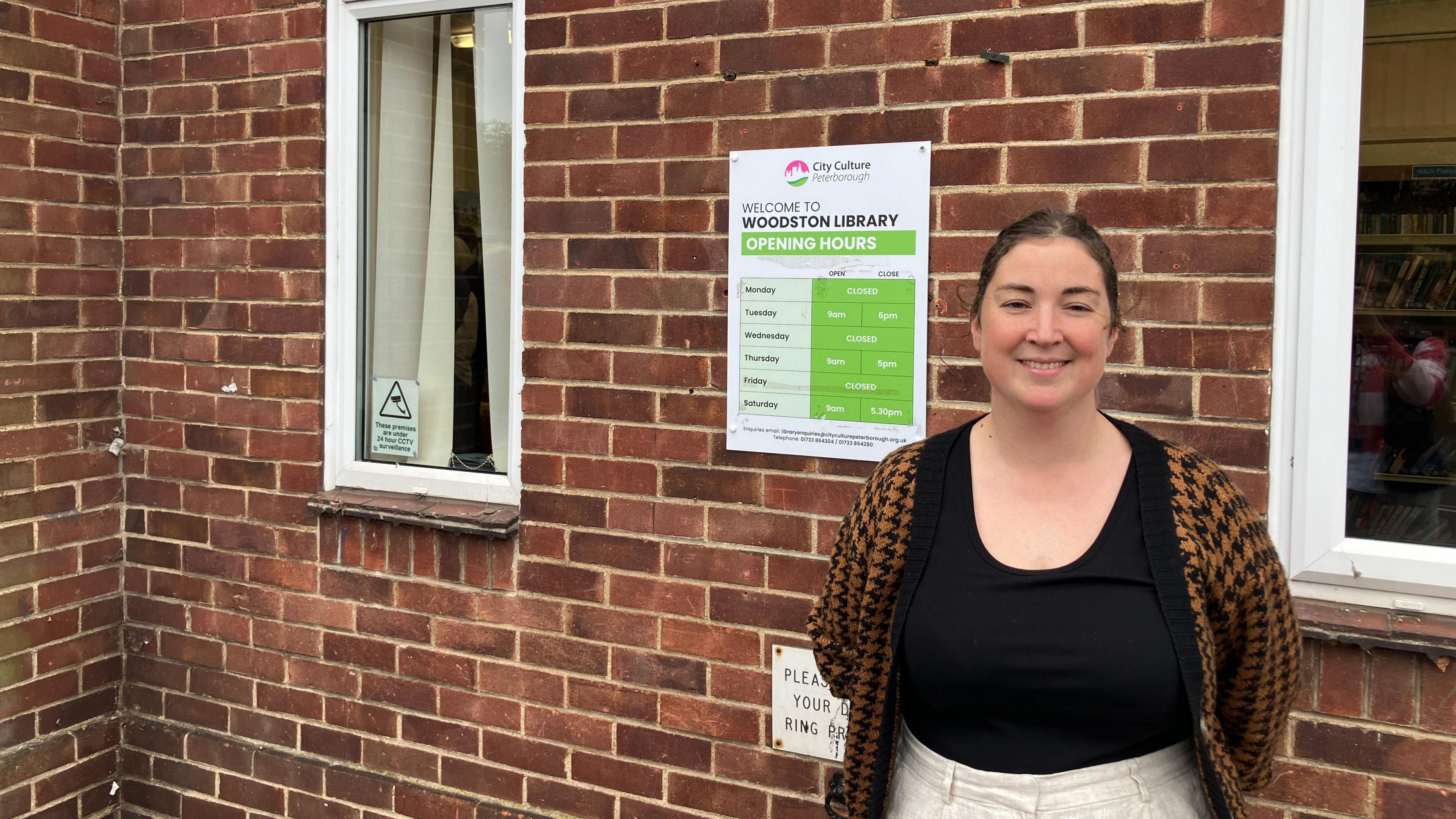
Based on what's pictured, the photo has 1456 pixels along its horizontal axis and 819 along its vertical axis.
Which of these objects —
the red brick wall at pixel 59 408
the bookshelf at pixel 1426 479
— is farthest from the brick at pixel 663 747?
the red brick wall at pixel 59 408

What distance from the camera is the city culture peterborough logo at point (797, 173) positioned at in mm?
3125

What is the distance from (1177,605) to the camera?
1.86 m

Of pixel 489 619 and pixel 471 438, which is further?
pixel 471 438

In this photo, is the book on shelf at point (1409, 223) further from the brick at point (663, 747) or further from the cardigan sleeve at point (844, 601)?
the brick at point (663, 747)

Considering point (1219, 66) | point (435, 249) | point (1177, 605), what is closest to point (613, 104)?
point (435, 249)

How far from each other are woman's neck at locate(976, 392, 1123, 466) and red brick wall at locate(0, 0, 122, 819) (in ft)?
11.6

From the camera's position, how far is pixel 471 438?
391 centimetres

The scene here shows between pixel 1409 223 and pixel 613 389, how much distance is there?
213cm

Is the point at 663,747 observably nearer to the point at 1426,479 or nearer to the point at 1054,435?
the point at 1054,435

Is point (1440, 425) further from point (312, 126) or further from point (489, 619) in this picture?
point (312, 126)

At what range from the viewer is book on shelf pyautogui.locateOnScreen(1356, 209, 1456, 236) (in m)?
2.65

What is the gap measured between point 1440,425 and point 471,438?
9.34ft

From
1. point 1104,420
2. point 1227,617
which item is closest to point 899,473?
point 1104,420

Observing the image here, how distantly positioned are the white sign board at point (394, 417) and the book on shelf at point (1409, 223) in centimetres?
294
